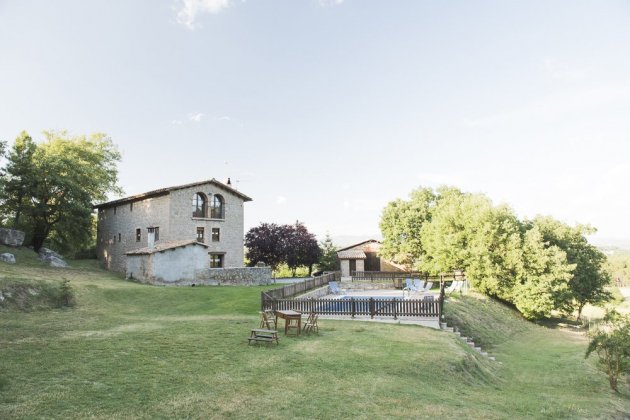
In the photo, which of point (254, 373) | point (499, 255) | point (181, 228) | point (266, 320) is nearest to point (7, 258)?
point (181, 228)

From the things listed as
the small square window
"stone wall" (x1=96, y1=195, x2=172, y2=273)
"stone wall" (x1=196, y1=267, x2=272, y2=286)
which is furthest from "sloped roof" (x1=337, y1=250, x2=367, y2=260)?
"stone wall" (x1=96, y1=195, x2=172, y2=273)

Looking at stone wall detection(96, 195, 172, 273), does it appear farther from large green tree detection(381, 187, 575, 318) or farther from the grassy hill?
large green tree detection(381, 187, 575, 318)

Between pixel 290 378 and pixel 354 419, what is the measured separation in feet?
8.68

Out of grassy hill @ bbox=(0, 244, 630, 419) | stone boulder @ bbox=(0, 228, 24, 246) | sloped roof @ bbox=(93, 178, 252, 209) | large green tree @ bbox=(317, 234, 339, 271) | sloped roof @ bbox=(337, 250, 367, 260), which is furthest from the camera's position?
large green tree @ bbox=(317, 234, 339, 271)

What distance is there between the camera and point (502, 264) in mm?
36375

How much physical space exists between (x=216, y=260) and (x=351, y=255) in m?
19.8

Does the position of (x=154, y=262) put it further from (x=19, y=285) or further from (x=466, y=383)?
(x=466, y=383)

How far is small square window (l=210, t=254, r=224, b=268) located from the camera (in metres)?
38.8

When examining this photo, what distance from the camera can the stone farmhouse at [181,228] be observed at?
32.2m

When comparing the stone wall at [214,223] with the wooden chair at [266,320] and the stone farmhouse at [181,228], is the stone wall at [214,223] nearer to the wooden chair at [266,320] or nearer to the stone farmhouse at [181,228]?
the stone farmhouse at [181,228]

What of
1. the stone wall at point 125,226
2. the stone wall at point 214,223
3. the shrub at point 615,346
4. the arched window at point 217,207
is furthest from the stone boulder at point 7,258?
the shrub at point 615,346


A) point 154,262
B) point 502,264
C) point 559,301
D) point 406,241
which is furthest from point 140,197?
point 559,301

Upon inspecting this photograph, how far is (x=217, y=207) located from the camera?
39.6 m

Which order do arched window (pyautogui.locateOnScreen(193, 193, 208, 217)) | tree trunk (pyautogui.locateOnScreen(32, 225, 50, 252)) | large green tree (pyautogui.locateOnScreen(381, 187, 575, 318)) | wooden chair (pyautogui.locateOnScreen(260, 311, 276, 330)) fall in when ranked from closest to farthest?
wooden chair (pyautogui.locateOnScreen(260, 311, 276, 330)) < large green tree (pyautogui.locateOnScreen(381, 187, 575, 318)) < tree trunk (pyautogui.locateOnScreen(32, 225, 50, 252)) < arched window (pyautogui.locateOnScreen(193, 193, 208, 217))
